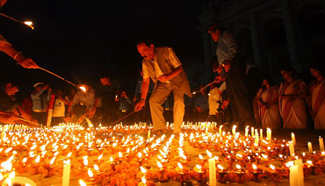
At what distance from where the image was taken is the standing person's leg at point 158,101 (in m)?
5.91

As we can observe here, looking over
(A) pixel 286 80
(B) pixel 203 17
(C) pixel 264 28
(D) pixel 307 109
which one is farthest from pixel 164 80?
(B) pixel 203 17

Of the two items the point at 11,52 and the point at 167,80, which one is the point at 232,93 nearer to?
the point at 167,80

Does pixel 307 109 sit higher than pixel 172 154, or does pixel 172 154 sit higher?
pixel 307 109

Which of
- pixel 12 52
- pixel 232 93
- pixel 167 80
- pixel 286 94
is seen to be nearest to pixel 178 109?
pixel 167 80

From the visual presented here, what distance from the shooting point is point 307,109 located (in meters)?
6.59

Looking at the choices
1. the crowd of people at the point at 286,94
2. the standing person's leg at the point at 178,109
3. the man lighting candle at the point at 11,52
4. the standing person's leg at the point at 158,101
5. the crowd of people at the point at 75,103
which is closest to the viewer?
the man lighting candle at the point at 11,52

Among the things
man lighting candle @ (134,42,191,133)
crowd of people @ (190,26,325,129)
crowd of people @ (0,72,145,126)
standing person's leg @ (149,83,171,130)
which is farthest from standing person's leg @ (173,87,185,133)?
crowd of people @ (0,72,145,126)

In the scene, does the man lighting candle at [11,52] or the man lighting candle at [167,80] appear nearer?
the man lighting candle at [11,52]

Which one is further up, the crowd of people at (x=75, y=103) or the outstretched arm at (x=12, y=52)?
the outstretched arm at (x=12, y=52)

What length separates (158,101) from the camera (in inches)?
235

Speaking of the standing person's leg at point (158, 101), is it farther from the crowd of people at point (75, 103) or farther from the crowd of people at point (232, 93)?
the crowd of people at point (75, 103)

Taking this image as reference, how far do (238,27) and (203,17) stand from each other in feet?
15.6

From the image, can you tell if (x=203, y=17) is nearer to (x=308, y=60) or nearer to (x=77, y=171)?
(x=308, y=60)

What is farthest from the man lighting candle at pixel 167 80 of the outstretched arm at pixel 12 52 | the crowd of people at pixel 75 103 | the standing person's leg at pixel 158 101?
the crowd of people at pixel 75 103
